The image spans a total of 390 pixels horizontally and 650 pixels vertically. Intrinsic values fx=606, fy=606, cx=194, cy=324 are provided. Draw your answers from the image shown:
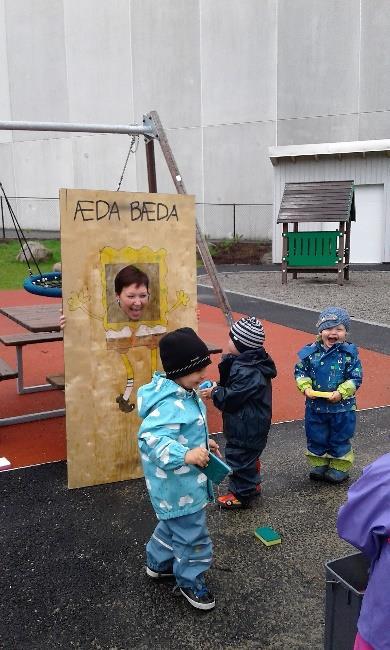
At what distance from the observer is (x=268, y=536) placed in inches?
147

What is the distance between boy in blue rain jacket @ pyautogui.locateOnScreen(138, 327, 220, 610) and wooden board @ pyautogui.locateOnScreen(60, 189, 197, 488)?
1.37 m

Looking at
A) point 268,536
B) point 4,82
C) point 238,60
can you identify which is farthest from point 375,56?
point 268,536

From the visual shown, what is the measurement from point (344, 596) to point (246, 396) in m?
1.80

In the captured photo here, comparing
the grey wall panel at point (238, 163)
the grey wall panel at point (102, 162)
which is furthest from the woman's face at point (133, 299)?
the grey wall panel at point (102, 162)

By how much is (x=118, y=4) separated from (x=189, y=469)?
80.5 feet

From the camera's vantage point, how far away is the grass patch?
56.9 feet

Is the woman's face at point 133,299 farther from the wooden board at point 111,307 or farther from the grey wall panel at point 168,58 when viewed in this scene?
the grey wall panel at point 168,58

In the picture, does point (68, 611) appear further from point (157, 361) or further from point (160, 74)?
point (160, 74)

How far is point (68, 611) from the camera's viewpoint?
9.95ft

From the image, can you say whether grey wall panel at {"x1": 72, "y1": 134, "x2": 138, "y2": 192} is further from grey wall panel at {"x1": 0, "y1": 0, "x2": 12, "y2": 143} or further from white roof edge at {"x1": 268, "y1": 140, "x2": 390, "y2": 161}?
white roof edge at {"x1": 268, "y1": 140, "x2": 390, "y2": 161}

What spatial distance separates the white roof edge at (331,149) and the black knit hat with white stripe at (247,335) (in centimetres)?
1531

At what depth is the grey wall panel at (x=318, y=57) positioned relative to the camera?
20.3 metres

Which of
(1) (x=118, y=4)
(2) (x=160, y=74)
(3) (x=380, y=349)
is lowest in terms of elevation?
(3) (x=380, y=349)

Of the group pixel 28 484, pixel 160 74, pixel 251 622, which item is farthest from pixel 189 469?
pixel 160 74
